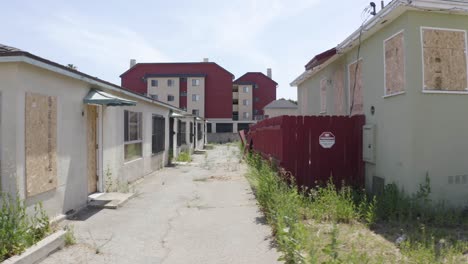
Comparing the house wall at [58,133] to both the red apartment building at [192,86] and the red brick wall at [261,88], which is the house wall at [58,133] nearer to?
the red apartment building at [192,86]

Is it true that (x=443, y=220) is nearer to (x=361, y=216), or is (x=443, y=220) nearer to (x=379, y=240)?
(x=361, y=216)

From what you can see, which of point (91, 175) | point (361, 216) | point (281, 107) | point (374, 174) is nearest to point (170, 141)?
point (91, 175)

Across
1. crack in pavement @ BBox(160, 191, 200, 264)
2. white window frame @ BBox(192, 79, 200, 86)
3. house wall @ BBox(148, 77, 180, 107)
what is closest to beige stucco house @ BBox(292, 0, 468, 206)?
crack in pavement @ BBox(160, 191, 200, 264)

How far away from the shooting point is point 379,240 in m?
5.11

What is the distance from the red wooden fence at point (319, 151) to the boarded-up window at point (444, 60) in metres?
2.14

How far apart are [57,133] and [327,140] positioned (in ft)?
19.1

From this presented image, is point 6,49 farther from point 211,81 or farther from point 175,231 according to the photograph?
point 211,81

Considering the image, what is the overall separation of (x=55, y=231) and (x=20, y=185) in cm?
92

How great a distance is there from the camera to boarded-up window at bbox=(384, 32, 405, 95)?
22.8 ft

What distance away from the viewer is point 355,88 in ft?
30.5

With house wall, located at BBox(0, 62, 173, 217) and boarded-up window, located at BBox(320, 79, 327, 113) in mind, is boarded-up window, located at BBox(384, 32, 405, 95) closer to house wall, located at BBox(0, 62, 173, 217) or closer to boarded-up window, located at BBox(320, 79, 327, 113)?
boarded-up window, located at BBox(320, 79, 327, 113)

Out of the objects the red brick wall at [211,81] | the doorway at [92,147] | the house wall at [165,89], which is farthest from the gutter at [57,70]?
the red brick wall at [211,81]

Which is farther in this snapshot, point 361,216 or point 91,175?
point 91,175

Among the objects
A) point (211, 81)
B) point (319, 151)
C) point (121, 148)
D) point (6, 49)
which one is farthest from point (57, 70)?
point (211, 81)
